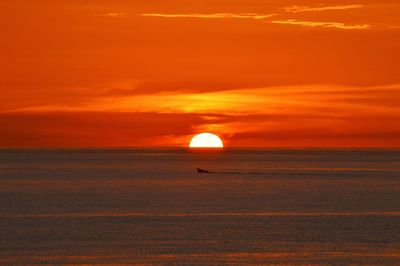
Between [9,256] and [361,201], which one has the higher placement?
[361,201]

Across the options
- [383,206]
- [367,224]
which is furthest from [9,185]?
[367,224]

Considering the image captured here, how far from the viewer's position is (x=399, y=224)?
6762cm

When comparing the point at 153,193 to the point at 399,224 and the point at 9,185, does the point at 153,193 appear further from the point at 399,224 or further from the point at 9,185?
the point at 399,224

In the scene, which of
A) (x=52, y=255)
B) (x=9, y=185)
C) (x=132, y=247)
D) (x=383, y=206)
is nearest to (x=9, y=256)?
(x=52, y=255)

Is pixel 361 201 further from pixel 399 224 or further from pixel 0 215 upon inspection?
pixel 0 215

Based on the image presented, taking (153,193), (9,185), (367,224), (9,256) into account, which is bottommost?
(9,256)

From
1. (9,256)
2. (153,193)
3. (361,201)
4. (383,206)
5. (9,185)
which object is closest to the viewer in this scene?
(9,256)

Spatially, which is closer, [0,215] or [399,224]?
[399,224]

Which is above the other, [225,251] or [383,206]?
[383,206]

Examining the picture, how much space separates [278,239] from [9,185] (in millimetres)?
79459

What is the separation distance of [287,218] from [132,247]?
76.2 feet

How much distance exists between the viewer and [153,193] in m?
108

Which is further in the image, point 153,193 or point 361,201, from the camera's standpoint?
point 153,193

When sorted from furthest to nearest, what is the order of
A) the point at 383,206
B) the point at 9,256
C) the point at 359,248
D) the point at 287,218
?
the point at 383,206 → the point at 287,218 → the point at 359,248 → the point at 9,256
